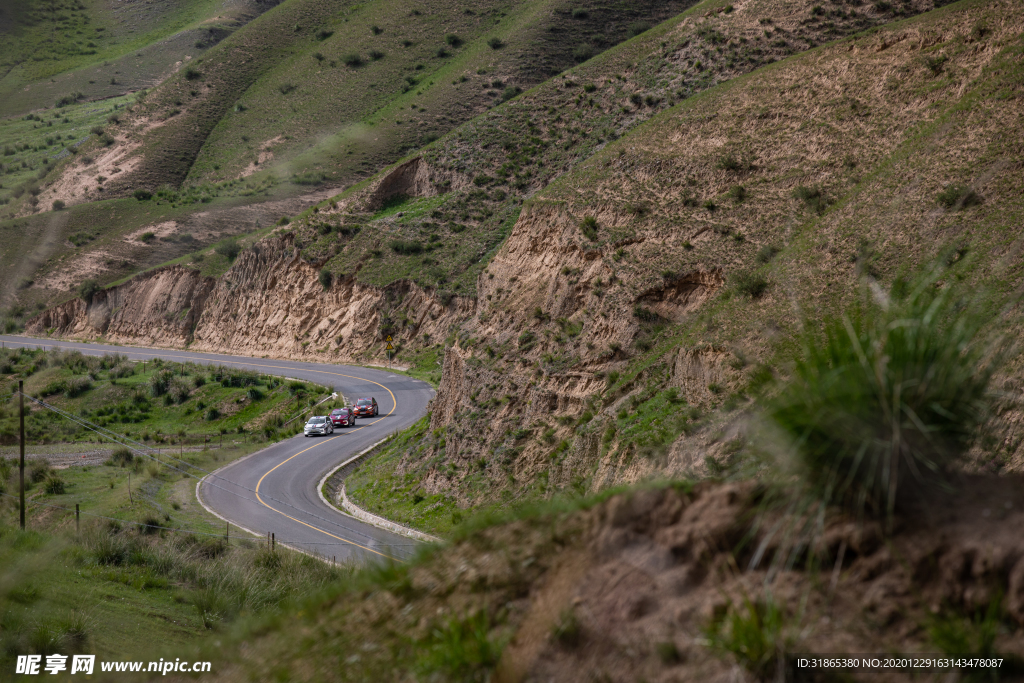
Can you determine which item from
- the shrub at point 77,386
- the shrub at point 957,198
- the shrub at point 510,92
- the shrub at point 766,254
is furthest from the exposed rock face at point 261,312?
the shrub at point 957,198

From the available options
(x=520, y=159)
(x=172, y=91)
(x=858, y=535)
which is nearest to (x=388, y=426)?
(x=520, y=159)

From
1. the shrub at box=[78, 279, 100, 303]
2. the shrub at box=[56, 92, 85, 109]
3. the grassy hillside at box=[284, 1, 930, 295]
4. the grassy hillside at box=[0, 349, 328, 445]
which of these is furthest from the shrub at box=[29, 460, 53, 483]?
the shrub at box=[56, 92, 85, 109]

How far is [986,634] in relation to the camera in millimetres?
3750

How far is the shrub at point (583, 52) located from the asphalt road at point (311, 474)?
119 feet

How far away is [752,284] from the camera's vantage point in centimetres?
1964

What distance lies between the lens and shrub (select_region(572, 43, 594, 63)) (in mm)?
63406

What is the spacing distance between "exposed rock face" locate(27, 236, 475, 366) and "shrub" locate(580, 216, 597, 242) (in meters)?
22.4

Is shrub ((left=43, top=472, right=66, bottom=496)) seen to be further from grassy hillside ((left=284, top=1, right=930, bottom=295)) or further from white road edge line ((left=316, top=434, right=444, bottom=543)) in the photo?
grassy hillside ((left=284, top=1, right=930, bottom=295))

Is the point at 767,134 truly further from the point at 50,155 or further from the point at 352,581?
the point at 50,155

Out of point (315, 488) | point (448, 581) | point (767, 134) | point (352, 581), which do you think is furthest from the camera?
point (315, 488)

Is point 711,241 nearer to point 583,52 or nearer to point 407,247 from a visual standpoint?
point 407,247

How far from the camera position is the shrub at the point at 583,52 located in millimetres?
63406

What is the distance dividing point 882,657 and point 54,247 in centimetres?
8752

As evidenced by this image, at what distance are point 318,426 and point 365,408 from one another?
3195mm
